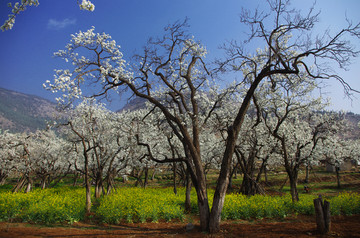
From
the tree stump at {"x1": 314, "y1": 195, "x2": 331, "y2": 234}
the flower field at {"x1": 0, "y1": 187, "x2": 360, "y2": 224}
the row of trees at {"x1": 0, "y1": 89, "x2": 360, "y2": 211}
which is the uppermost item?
the row of trees at {"x1": 0, "y1": 89, "x2": 360, "y2": 211}

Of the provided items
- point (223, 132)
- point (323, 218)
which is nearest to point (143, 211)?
point (323, 218)

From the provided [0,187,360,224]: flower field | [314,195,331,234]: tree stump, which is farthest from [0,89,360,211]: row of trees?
[314,195,331,234]: tree stump

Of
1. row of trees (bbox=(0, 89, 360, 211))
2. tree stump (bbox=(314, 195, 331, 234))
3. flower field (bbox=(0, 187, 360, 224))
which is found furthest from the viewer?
row of trees (bbox=(0, 89, 360, 211))

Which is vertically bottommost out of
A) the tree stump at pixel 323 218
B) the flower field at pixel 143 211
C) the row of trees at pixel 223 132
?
the flower field at pixel 143 211

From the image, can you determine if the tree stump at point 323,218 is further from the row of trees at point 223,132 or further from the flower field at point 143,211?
the row of trees at point 223,132

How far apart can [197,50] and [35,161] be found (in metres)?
24.3

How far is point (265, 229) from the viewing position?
926 cm

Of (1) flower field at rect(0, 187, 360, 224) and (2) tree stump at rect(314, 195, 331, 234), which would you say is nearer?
(2) tree stump at rect(314, 195, 331, 234)

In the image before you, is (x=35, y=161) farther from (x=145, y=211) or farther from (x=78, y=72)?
(x=78, y=72)

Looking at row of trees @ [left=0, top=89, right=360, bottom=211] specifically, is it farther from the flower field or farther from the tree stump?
the tree stump

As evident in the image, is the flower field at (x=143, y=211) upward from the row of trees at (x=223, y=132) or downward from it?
downward

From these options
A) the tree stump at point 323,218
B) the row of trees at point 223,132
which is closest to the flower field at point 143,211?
the row of trees at point 223,132

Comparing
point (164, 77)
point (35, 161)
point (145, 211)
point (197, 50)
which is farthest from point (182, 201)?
point (35, 161)

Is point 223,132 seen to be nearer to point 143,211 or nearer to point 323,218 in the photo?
point 143,211
